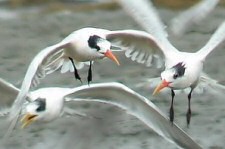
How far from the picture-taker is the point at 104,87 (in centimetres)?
831

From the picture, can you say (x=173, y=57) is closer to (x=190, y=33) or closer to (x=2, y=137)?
(x=2, y=137)

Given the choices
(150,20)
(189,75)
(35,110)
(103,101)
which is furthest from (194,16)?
(35,110)

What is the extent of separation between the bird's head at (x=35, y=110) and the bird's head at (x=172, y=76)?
0.71m

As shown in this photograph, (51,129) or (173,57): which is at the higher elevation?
(173,57)

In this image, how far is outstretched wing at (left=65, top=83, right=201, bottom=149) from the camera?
8320 millimetres

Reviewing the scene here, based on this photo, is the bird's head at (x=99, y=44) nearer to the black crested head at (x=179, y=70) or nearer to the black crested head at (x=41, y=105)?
the black crested head at (x=179, y=70)

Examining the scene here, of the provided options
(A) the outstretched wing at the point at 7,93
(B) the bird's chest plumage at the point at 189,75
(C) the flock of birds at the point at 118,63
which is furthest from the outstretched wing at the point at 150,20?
(A) the outstretched wing at the point at 7,93

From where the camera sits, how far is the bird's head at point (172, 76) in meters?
8.48

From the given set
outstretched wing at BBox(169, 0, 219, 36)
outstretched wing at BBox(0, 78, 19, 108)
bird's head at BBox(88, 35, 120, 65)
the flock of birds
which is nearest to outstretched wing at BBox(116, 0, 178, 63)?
the flock of birds

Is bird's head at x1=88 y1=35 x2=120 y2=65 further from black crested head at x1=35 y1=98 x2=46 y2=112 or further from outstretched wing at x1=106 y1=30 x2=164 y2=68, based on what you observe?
black crested head at x1=35 y1=98 x2=46 y2=112

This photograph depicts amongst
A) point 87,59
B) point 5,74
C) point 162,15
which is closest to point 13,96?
Result: point 87,59

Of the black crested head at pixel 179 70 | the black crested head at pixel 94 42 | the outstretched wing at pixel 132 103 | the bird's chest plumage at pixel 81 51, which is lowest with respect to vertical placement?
the outstretched wing at pixel 132 103

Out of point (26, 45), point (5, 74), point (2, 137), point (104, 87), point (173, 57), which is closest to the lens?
point (104, 87)

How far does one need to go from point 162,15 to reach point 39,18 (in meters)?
1.26
